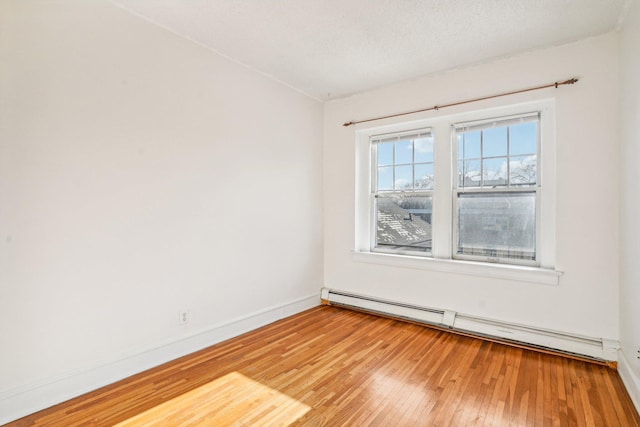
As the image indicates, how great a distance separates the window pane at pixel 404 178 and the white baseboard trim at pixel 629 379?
7.62 feet

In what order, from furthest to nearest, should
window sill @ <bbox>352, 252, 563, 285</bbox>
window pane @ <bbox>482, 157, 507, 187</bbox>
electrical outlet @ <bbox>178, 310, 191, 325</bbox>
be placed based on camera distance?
window pane @ <bbox>482, 157, 507, 187</bbox>
window sill @ <bbox>352, 252, 563, 285</bbox>
electrical outlet @ <bbox>178, 310, 191, 325</bbox>

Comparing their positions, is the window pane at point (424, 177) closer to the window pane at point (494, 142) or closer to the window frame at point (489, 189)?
the window frame at point (489, 189)

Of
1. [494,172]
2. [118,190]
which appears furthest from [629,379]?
[118,190]

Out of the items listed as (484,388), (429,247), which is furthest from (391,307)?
(484,388)

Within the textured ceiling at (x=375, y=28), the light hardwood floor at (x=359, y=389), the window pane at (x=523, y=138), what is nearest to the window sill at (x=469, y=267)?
the light hardwood floor at (x=359, y=389)

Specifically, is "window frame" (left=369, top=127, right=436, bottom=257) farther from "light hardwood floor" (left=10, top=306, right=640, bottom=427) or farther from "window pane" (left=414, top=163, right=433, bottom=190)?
"light hardwood floor" (left=10, top=306, right=640, bottom=427)

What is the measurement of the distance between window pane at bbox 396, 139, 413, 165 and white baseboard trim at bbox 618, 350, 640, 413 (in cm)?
252

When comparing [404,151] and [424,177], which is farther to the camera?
[404,151]

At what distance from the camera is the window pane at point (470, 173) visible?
339cm

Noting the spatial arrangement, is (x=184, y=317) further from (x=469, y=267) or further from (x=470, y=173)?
(x=470, y=173)

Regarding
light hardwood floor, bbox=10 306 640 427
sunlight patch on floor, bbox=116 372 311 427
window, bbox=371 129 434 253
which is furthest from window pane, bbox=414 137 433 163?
sunlight patch on floor, bbox=116 372 311 427

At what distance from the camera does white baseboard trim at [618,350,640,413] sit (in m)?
2.05

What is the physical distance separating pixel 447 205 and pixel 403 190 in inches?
22.7

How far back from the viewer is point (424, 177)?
374 centimetres
